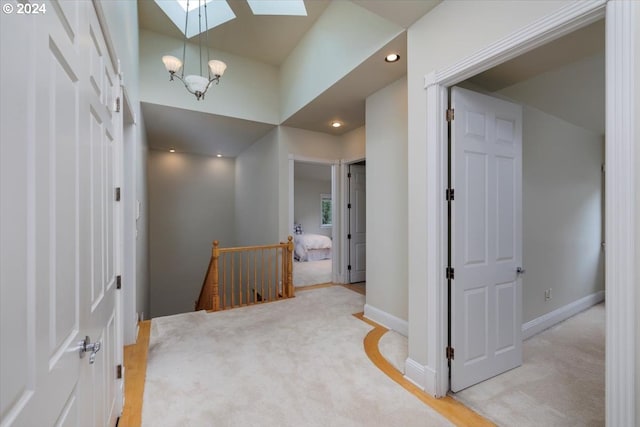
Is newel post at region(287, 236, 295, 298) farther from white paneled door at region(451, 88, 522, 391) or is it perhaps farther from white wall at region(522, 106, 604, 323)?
white wall at region(522, 106, 604, 323)

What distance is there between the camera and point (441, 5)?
194cm

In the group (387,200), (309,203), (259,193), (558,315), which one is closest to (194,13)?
→ (259,193)

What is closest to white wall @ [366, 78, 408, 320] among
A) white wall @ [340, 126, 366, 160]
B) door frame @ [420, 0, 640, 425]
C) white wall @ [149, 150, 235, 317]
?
white wall @ [340, 126, 366, 160]

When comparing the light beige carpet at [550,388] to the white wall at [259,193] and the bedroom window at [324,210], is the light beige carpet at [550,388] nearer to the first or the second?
the white wall at [259,193]

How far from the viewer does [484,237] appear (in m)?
2.16

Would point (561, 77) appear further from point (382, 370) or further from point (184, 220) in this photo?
point (184, 220)

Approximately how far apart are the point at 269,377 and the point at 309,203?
24.1 ft

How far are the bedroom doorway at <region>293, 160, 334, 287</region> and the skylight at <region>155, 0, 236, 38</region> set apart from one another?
3.95 meters

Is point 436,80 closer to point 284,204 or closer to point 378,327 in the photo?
point 378,327

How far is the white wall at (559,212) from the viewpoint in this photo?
2994mm

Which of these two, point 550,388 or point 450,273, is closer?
point 450,273

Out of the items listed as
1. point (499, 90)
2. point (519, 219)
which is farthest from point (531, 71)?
point (519, 219)

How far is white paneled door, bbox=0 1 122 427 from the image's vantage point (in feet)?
1.90

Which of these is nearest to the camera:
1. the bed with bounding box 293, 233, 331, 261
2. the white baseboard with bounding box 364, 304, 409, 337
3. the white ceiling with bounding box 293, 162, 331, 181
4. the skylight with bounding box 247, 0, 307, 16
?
the white baseboard with bounding box 364, 304, 409, 337
